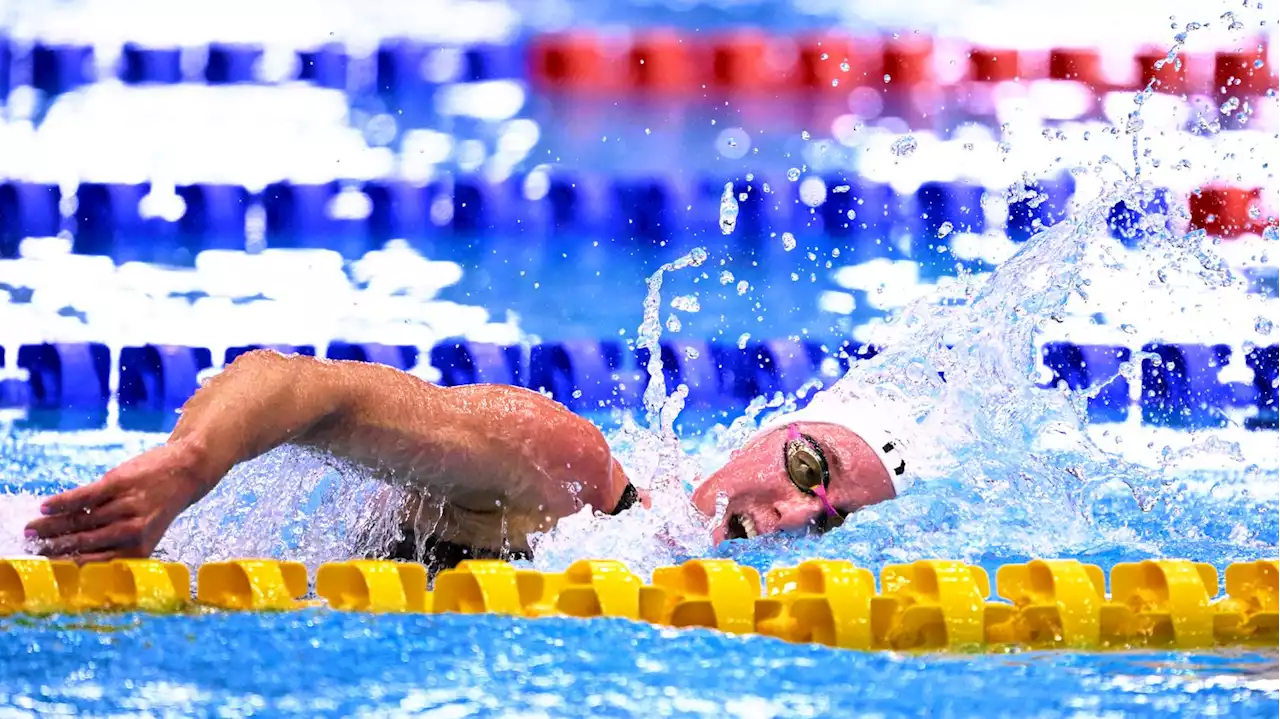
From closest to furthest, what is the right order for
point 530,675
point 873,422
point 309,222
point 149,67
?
point 530,675 < point 873,422 < point 309,222 < point 149,67

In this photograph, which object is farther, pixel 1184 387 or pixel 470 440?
pixel 1184 387

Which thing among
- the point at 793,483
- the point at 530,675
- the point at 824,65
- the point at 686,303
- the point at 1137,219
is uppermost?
the point at 824,65

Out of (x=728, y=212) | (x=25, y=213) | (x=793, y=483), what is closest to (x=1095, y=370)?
(x=728, y=212)

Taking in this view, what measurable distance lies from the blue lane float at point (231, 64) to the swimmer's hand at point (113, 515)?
11.0ft

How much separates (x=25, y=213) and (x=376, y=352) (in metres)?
1.19

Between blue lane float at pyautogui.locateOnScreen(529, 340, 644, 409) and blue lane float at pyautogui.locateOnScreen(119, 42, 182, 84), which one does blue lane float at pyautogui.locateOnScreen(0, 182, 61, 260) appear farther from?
blue lane float at pyautogui.locateOnScreen(529, 340, 644, 409)

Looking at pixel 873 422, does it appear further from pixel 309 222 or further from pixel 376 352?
pixel 309 222

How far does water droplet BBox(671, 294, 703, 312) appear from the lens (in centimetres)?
421

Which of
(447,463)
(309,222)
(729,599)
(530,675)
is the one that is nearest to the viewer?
(530,675)

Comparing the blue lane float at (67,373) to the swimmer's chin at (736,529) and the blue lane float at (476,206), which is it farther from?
the swimmer's chin at (736,529)

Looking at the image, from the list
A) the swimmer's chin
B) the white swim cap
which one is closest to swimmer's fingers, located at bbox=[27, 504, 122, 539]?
the swimmer's chin

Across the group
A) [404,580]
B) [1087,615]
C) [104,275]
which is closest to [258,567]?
[404,580]

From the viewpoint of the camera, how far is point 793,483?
2.41 metres

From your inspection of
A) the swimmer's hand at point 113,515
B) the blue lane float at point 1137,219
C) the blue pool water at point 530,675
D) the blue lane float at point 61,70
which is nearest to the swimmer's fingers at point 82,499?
the swimmer's hand at point 113,515
